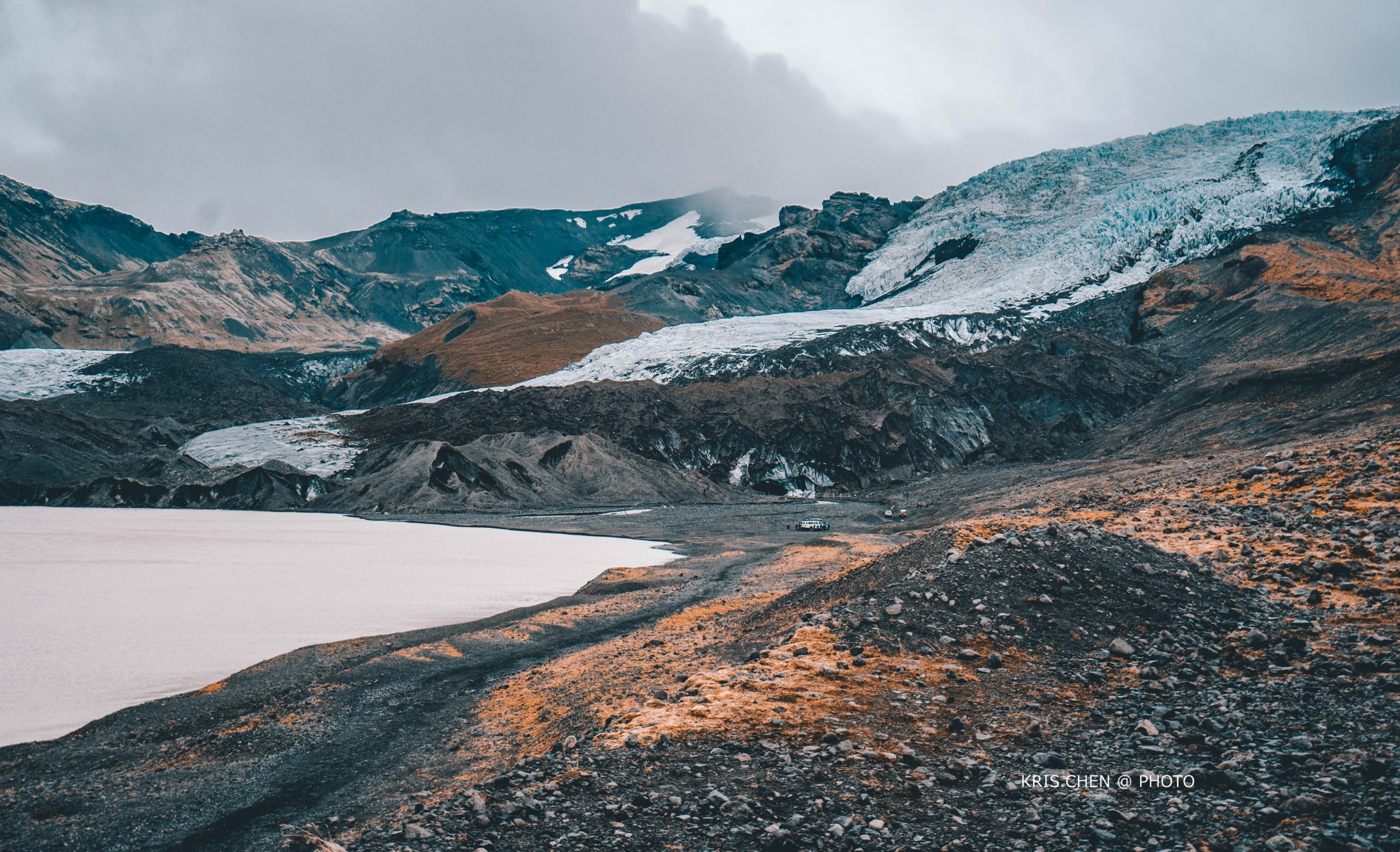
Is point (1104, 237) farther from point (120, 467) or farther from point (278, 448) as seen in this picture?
point (120, 467)

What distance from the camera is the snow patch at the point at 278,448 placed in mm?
97125

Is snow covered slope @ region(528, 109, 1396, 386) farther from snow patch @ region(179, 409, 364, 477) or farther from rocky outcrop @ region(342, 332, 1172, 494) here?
snow patch @ region(179, 409, 364, 477)

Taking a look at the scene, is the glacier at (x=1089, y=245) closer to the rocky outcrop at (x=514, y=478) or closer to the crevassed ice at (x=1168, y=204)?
the crevassed ice at (x=1168, y=204)

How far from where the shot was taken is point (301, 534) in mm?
52250

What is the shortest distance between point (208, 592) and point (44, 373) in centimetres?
17410

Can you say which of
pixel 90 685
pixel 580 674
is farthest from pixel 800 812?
pixel 90 685

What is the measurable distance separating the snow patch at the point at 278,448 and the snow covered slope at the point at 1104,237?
159 ft

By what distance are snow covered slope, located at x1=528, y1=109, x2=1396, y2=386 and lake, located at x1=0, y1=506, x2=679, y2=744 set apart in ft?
318

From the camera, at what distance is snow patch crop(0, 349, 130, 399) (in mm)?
147000

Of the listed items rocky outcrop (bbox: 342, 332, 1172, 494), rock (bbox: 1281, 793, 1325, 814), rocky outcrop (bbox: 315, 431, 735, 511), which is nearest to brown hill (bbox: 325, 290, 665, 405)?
rocky outcrop (bbox: 342, 332, 1172, 494)

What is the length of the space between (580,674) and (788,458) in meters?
85.4

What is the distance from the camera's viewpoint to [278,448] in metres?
102

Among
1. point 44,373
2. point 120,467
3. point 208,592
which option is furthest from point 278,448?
point 44,373

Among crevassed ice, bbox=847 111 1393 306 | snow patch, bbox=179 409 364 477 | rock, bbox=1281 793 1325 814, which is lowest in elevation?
rock, bbox=1281 793 1325 814
